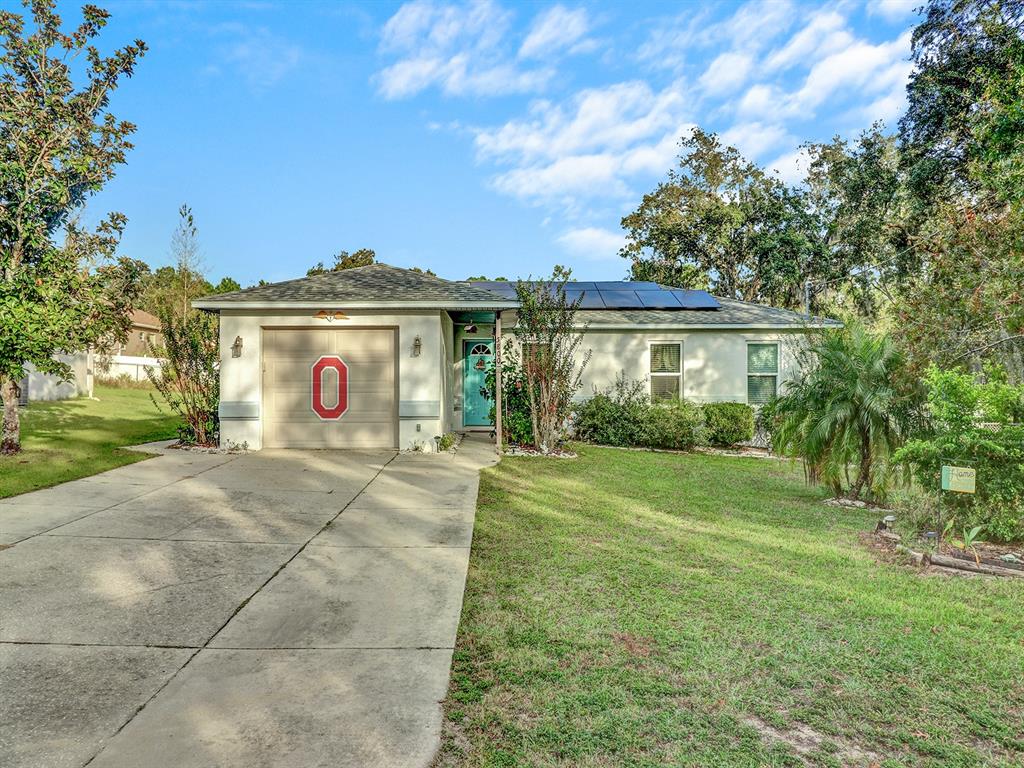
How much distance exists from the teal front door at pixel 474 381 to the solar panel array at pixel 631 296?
1.86 meters

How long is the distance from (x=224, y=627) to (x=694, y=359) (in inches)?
475

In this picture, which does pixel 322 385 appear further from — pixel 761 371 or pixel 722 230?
pixel 722 230

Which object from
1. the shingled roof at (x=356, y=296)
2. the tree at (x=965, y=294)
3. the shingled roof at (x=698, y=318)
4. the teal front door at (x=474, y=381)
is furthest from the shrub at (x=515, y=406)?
the tree at (x=965, y=294)

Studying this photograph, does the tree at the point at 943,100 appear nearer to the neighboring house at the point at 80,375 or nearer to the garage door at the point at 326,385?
the garage door at the point at 326,385

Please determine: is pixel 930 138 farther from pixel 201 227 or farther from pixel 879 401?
pixel 201 227

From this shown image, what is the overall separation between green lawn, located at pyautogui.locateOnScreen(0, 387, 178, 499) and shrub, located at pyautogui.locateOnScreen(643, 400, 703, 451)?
9.68 meters

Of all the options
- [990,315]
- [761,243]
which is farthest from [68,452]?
[761,243]

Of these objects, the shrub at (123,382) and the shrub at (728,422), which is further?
the shrub at (123,382)

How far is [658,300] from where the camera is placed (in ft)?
49.5

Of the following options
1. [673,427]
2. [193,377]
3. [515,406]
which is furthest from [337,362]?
[673,427]

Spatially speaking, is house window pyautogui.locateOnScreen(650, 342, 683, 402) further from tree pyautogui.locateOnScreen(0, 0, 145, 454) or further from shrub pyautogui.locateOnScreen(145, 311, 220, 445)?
tree pyautogui.locateOnScreen(0, 0, 145, 454)

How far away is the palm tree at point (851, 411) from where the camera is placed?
251 inches

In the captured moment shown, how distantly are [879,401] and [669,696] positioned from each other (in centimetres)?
525

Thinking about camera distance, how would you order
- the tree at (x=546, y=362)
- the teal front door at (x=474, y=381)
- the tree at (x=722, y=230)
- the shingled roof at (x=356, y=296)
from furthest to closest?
1. the tree at (x=722, y=230)
2. the teal front door at (x=474, y=381)
3. the tree at (x=546, y=362)
4. the shingled roof at (x=356, y=296)
